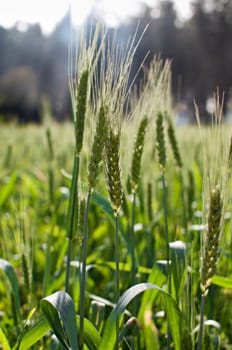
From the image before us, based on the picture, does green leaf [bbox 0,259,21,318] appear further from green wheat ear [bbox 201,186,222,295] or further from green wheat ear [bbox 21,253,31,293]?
green wheat ear [bbox 201,186,222,295]

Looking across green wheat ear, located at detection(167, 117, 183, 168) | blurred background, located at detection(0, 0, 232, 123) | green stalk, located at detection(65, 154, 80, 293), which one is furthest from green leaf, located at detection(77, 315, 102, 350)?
blurred background, located at detection(0, 0, 232, 123)

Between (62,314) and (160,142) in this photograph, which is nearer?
(62,314)

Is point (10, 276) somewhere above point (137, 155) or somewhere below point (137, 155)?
below

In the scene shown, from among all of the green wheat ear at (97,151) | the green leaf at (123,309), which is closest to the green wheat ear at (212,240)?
the green leaf at (123,309)

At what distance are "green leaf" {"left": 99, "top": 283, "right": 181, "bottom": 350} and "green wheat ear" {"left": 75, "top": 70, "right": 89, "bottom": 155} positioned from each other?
1.17 ft

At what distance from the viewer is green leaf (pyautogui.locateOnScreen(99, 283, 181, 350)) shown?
111 centimetres

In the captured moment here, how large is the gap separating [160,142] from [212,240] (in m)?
0.60

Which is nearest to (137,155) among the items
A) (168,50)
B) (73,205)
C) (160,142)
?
(160,142)

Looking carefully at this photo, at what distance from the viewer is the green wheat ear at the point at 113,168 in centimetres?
117

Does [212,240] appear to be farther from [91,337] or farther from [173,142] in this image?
[173,142]

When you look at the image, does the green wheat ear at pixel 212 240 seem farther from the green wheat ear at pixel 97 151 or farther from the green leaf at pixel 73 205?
the green leaf at pixel 73 205

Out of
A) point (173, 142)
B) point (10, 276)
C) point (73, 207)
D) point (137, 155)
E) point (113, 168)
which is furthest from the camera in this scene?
point (173, 142)

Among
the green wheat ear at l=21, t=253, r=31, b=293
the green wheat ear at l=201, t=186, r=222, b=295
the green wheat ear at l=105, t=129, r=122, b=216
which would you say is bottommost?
the green wheat ear at l=21, t=253, r=31, b=293

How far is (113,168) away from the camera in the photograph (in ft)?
3.83
